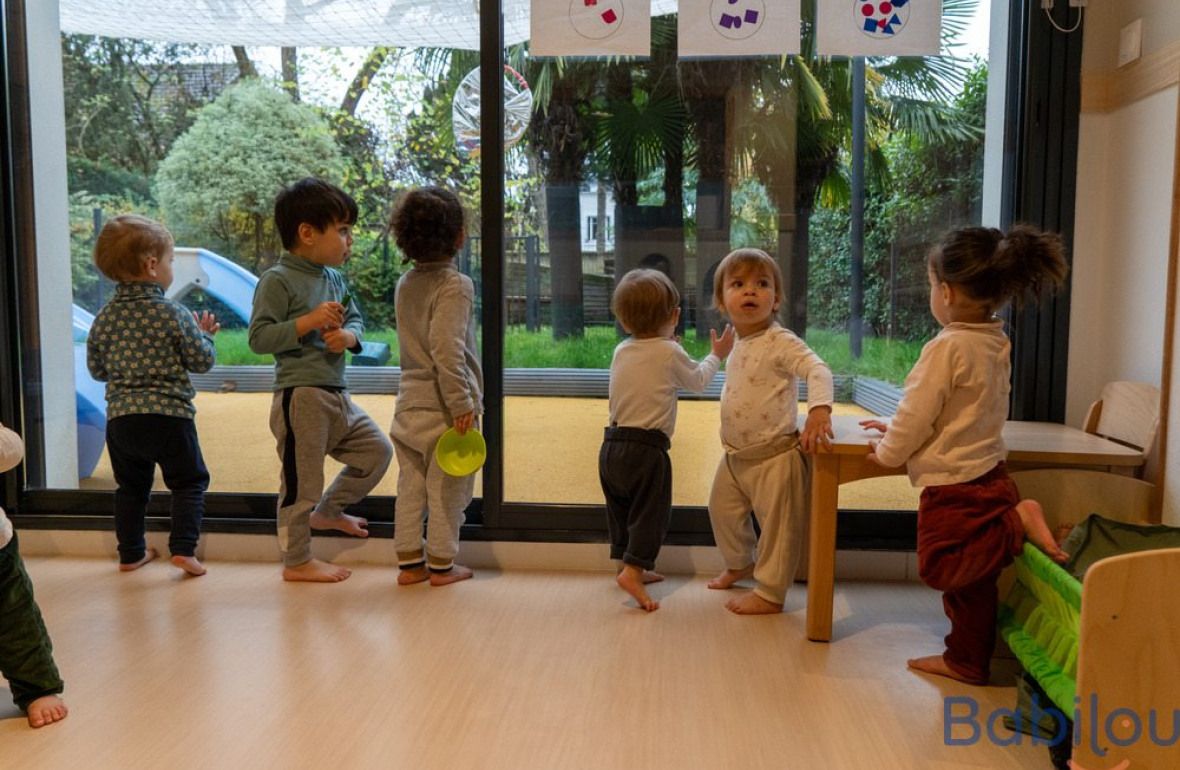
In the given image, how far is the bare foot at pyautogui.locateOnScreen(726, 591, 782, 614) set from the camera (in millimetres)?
2545

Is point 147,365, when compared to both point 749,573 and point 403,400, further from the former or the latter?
point 749,573

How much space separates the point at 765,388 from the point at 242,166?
1.80 meters

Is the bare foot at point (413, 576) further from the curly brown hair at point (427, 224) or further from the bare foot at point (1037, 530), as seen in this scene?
the bare foot at point (1037, 530)

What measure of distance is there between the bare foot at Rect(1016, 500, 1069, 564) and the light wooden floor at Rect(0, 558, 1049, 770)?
1.16ft

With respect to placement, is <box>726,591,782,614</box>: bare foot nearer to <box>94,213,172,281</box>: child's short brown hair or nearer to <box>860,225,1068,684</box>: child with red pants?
<box>860,225,1068,684</box>: child with red pants

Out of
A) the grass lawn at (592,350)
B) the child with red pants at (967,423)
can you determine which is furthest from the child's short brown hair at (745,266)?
the child with red pants at (967,423)

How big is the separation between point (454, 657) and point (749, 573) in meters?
0.95

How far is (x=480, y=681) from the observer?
→ 6.89 ft

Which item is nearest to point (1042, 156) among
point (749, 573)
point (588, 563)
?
point (749, 573)

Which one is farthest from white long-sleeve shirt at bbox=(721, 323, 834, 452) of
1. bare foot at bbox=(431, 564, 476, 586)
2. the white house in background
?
bare foot at bbox=(431, 564, 476, 586)

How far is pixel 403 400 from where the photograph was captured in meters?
2.82

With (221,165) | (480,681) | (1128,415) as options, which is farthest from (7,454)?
(1128,415)

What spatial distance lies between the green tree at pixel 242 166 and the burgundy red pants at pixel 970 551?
2042 mm

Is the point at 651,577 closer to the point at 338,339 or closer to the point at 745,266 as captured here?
the point at 745,266
